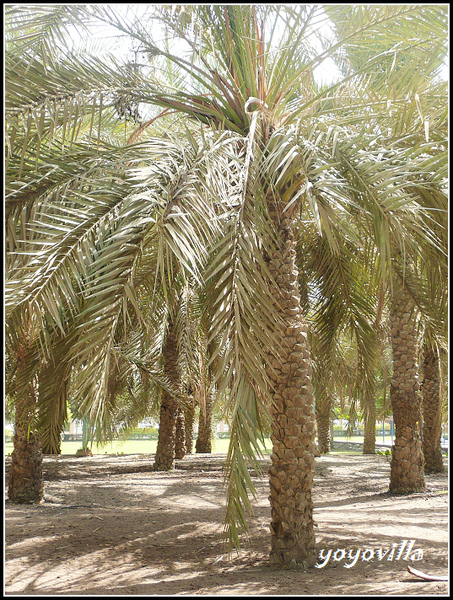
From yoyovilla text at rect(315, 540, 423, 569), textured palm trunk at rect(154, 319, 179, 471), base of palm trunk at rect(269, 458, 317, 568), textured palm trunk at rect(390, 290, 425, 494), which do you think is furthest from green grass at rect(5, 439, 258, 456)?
base of palm trunk at rect(269, 458, 317, 568)

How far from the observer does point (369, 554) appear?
4.88 meters

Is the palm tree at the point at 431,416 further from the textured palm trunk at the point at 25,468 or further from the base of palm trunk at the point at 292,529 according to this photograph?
the textured palm trunk at the point at 25,468

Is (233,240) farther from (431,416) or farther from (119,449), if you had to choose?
(119,449)

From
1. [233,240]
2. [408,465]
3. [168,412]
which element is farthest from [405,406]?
[233,240]

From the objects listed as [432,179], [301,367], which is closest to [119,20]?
[432,179]

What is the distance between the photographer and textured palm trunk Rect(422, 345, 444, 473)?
11562mm

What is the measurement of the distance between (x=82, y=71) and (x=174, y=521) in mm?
5059

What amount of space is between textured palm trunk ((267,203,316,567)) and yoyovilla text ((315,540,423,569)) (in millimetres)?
241

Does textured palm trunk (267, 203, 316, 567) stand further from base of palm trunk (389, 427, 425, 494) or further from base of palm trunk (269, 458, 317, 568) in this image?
base of palm trunk (389, 427, 425, 494)

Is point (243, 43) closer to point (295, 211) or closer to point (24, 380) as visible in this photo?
point (295, 211)

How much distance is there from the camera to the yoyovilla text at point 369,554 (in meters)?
4.75

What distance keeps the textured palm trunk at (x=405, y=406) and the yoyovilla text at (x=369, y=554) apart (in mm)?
3630

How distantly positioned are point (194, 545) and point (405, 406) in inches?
179

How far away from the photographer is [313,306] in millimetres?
8141
